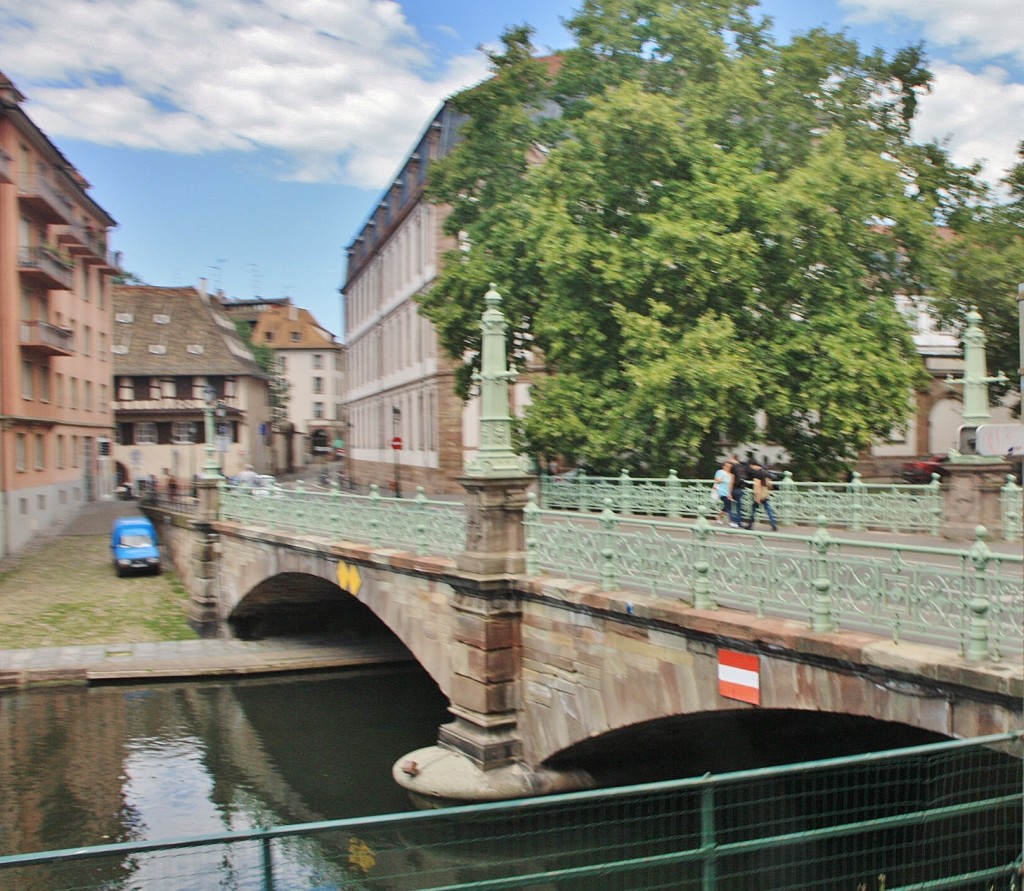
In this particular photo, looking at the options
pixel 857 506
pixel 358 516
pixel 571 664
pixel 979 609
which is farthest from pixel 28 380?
pixel 979 609

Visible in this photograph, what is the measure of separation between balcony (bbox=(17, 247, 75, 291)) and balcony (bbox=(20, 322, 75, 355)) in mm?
1548

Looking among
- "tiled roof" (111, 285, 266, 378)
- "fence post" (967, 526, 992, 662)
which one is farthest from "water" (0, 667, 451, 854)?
"tiled roof" (111, 285, 266, 378)

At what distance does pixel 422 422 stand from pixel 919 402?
21.9m

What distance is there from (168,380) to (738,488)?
4445cm

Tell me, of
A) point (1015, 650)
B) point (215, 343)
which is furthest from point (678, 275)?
point (215, 343)

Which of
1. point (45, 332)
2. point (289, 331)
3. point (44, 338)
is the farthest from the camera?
point (289, 331)

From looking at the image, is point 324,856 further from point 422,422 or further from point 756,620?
point 422,422

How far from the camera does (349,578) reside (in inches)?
770

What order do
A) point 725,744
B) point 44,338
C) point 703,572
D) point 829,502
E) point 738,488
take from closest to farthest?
1. point 703,572
2. point 725,744
3. point 829,502
4. point 738,488
5. point 44,338

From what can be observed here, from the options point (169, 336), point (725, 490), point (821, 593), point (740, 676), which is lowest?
point (740, 676)

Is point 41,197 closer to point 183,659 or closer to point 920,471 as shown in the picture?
point 183,659

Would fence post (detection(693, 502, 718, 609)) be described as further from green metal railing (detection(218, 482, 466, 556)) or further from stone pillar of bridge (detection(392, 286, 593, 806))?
green metal railing (detection(218, 482, 466, 556))

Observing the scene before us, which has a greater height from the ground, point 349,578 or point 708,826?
point 708,826

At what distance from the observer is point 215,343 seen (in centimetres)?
5747
